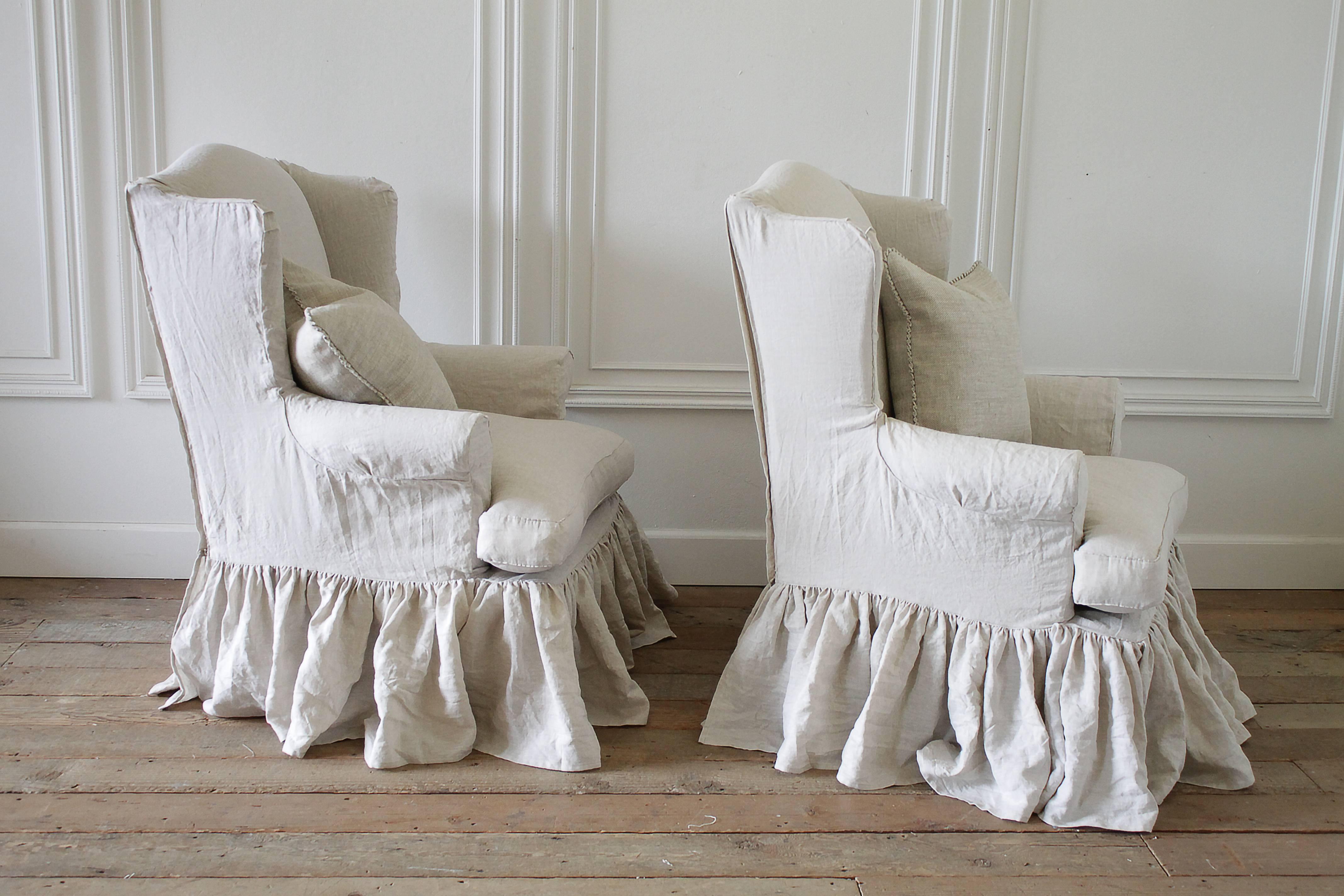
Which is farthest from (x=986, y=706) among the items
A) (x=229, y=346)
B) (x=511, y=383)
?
(x=229, y=346)

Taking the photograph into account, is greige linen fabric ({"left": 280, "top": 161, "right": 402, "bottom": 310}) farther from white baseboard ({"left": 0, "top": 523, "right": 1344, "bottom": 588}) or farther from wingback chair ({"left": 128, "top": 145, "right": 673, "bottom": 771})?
white baseboard ({"left": 0, "top": 523, "right": 1344, "bottom": 588})

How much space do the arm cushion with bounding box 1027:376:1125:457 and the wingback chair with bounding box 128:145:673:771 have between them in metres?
0.95

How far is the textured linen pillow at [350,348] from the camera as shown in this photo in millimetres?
1498

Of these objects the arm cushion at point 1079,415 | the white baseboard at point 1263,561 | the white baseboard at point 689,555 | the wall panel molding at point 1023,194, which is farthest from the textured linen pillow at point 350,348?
the white baseboard at point 1263,561

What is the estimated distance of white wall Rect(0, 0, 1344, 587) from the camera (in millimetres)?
2225

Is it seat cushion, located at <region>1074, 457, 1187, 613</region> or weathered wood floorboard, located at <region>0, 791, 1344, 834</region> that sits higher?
seat cushion, located at <region>1074, 457, 1187, 613</region>

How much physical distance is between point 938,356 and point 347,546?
1046mm

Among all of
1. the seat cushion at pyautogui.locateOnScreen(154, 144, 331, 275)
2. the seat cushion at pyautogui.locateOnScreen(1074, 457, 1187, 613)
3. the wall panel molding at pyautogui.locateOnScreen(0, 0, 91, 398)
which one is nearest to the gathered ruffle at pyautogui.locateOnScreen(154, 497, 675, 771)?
the seat cushion at pyautogui.locateOnScreen(154, 144, 331, 275)

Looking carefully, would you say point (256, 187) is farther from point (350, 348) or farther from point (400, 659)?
point (400, 659)

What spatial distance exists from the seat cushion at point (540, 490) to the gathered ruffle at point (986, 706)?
38 centimetres

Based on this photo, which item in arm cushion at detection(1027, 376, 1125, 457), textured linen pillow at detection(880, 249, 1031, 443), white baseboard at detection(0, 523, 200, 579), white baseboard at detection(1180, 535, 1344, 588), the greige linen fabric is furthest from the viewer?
white baseboard at detection(1180, 535, 1344, 588)

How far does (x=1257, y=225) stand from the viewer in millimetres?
2328

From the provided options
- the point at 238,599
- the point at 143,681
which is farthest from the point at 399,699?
the point at 143,681

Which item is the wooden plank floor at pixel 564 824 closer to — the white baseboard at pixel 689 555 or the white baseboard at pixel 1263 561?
the white baseboard at pixel 689 555
